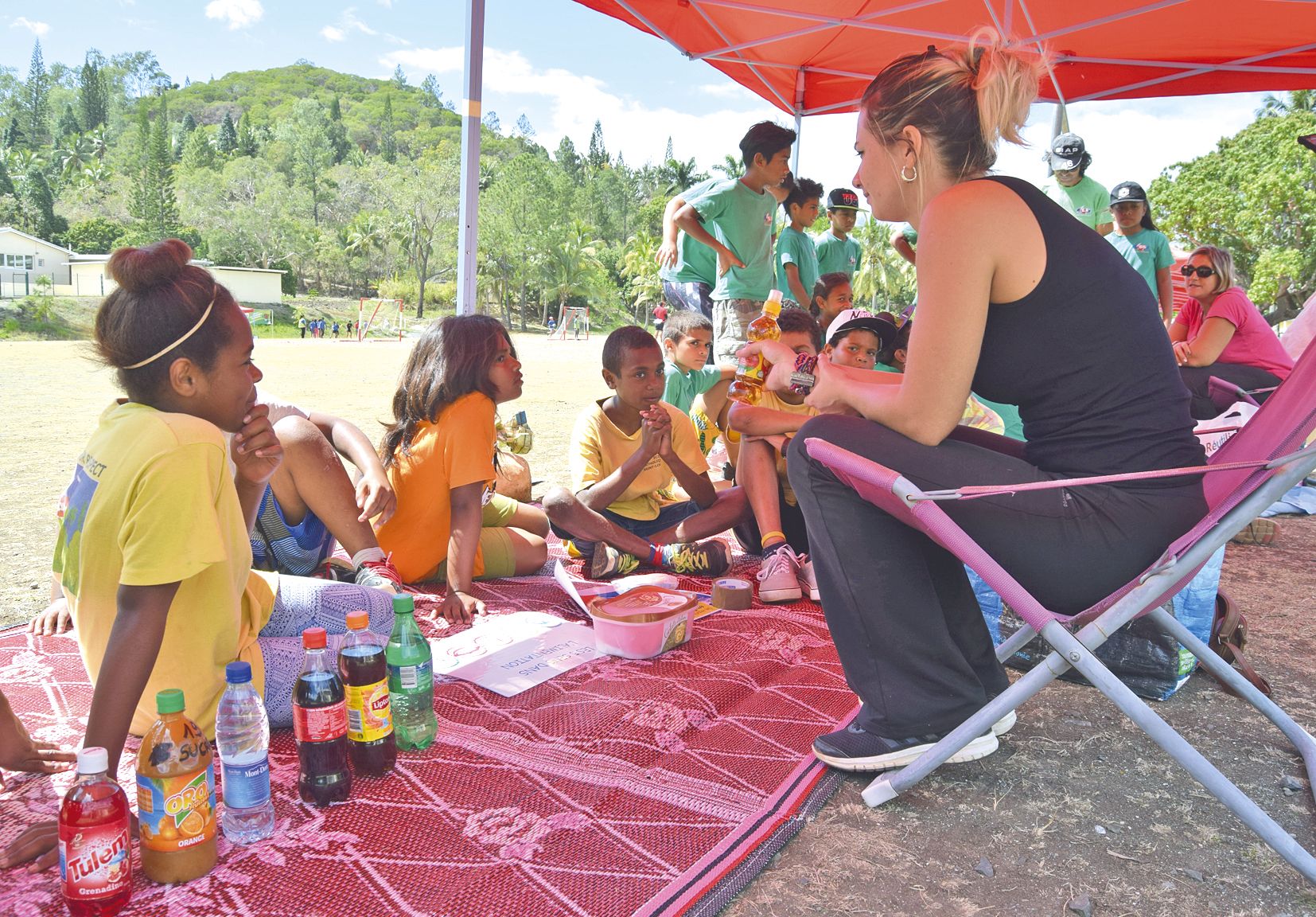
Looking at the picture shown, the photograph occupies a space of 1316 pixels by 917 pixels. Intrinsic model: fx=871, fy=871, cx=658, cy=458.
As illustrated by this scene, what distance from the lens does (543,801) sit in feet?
6.12

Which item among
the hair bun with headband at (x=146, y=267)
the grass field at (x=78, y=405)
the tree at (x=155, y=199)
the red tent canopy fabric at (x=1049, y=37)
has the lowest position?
the grass field at (x=78, y=405)

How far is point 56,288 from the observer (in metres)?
56.1

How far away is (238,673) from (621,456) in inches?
93.5

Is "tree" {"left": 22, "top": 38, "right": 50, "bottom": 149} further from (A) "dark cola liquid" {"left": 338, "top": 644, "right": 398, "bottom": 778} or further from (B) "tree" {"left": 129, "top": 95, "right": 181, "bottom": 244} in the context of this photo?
(A) "dark cola liquid" {"left": 338, "top": 644, "right": 398, "bottom": 778}

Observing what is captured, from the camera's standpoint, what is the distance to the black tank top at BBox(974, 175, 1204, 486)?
1765 millimetres

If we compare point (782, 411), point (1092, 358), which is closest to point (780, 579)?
point (782, 411)

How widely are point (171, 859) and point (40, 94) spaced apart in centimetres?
15783

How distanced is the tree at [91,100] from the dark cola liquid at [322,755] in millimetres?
142669

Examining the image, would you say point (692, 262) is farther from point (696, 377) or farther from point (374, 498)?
point (374, 498)

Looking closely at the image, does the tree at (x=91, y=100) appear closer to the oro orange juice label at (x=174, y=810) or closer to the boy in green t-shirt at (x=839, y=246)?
the boy in green t-shirt at (x=839, y=246)

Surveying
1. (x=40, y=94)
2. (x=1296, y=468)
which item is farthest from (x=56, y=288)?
(x=40, y=94)

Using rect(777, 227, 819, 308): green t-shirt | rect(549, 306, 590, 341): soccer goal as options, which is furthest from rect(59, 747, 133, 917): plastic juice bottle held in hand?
rect(549, 306, 590, 341): soccer goal

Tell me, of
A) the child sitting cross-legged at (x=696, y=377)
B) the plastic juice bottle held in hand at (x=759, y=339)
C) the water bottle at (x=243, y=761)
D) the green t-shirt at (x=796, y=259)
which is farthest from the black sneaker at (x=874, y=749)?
the green t-shirt at (x=796, y=259)

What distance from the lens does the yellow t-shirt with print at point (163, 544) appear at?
1.58 m
